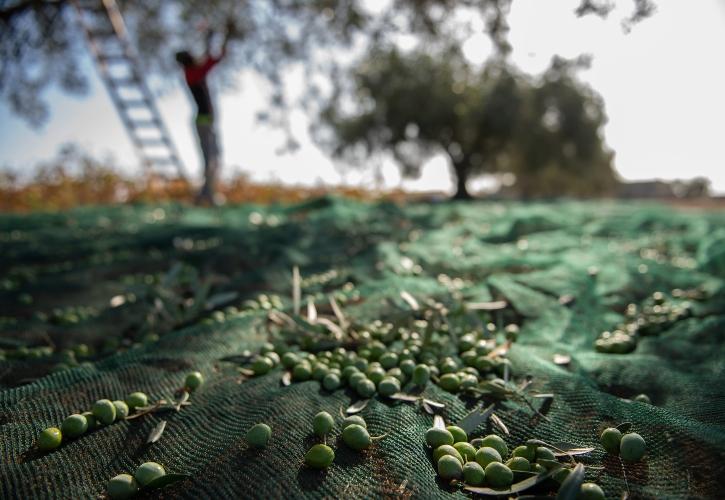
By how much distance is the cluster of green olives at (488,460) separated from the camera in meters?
1.37

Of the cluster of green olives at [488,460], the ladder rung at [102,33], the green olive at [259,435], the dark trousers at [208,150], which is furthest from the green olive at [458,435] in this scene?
the ladder rung at [102,33]

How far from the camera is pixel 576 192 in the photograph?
29000 millimetres

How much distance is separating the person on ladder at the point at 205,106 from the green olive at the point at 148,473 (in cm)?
837

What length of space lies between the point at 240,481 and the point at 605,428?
4.06ft

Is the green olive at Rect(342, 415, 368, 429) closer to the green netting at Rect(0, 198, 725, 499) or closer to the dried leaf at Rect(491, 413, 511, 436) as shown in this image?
the green netting at Rect(0, 198, 725, 499)

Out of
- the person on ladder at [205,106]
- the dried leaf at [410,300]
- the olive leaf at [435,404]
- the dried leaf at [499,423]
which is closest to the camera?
the dried leaf at [499,423]

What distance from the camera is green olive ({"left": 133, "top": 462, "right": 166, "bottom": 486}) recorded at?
134 cm

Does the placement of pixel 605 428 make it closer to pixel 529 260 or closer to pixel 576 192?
pixel 529 260

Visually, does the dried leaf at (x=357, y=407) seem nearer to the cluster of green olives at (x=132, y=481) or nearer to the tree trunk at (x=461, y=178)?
the cluster of green olives at (x=132, y=481)

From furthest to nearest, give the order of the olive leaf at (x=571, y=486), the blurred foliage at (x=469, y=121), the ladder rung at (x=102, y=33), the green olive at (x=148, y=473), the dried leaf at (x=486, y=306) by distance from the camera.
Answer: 1. the blurred foliage at (x=469, y=121)
2. the ladder rung at (x=102, y=33)
3. the dried leaf at (x=486, y=306)
4. the green olive at (x=148, y=473)
5. the olive leaf at (x=571, y=486)

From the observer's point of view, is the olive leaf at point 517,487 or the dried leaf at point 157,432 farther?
the dried leaf at point 157,432

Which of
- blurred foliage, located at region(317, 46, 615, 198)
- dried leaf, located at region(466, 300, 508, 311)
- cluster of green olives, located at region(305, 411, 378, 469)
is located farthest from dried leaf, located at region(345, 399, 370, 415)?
blurred foliage, located at region(317, 46, 615, 198)

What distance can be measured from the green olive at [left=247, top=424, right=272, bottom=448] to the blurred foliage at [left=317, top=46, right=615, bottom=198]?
56.0ft

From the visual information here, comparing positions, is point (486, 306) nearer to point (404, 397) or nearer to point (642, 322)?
point (642, 322)
